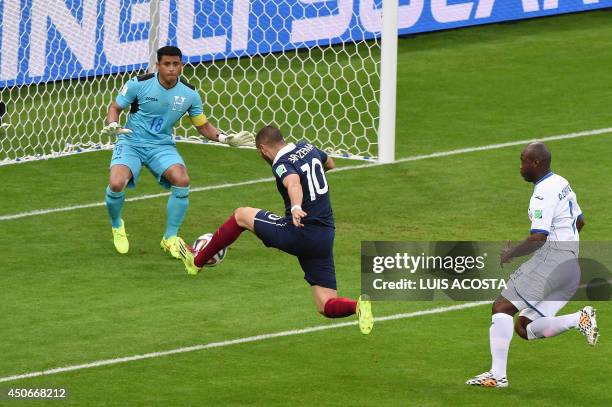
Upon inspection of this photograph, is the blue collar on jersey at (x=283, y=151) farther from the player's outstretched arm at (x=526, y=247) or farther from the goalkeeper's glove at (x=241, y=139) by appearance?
the goalkeeper's glove at (x=241, y=139)

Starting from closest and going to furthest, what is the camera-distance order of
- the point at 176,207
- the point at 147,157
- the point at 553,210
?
1. the point at 553,210
2. the point at 176,207
3. the point at 147,157

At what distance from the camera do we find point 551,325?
11.2 meters

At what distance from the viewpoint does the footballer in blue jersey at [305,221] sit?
11516mm

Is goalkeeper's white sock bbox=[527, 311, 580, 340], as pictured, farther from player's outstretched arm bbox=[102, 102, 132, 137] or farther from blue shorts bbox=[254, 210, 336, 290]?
player's outstretched arm bbox=[102, 102, 132, 137]

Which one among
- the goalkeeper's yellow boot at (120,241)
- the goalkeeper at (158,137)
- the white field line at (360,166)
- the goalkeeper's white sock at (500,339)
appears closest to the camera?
the goalkeeper's white sock at (500,339)

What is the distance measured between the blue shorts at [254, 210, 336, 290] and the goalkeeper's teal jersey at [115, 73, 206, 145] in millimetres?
3452

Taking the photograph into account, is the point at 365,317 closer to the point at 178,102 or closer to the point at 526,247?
the point at 526,247

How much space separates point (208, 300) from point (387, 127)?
18.5 ft

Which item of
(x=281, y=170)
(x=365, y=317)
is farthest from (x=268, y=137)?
(x=365, y=317)

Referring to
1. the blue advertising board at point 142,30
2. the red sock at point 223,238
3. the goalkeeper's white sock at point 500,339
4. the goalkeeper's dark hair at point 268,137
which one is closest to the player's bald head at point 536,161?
the goalkeeper's white sock at point 500,339

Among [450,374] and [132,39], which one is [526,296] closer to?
[450,374]

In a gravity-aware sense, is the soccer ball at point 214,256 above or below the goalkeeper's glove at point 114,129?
below

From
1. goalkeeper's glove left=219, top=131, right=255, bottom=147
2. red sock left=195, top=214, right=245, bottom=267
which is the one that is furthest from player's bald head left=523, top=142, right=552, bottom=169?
goalkeeper's glove left=219, top=131, right=255, bottom=147

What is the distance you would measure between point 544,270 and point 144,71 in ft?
35.3
